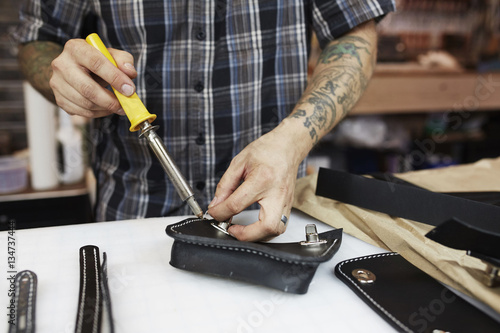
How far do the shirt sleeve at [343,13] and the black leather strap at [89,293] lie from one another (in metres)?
0.69

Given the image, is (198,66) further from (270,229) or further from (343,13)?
(270,229)

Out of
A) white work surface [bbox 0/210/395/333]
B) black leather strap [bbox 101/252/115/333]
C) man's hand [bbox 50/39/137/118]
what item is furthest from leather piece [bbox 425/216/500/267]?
man's hand [bbox 50/39/137/118]

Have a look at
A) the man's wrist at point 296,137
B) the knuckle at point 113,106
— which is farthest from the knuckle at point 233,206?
the knuckle at point 113,106

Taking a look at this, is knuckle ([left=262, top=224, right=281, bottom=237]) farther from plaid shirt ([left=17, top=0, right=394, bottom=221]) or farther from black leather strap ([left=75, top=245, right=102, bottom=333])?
plaid shirt ([left=17, top=0, right=394, bottom=221])

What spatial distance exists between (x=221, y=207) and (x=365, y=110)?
6.74 ft

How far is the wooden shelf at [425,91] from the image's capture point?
8.23 ft

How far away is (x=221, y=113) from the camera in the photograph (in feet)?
3.21

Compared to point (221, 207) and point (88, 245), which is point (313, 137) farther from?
point (88, 245)

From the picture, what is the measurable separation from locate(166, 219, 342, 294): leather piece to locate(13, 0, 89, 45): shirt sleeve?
65 centimetres

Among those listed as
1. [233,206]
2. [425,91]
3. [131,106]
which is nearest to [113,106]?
[131,106]

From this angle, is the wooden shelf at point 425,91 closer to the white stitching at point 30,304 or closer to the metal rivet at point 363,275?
the metal rivet at point 363,275

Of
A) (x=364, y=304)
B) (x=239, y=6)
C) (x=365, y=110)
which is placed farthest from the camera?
(x=365, y=110)

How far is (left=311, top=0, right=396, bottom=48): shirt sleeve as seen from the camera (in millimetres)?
919

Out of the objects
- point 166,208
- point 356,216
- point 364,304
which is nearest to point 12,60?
point 166,208
